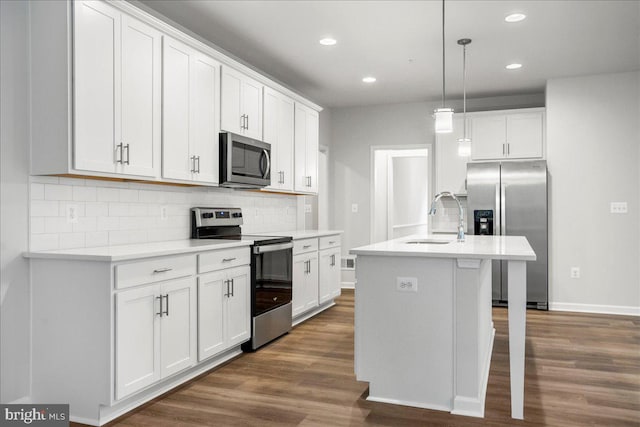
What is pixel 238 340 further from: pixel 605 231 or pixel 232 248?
pixel 605 231

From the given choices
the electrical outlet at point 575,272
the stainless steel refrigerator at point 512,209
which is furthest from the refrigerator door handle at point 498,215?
Result: the electrical outlet at point 575,272

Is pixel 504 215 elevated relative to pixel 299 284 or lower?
elevated

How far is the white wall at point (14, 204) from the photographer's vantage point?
102 inches

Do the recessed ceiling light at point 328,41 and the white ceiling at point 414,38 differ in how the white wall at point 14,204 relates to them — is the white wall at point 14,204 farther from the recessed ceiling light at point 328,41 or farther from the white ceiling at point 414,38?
the recessed ceiling light at point 328,41

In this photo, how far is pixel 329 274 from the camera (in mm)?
5590

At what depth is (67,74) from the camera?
104 inches

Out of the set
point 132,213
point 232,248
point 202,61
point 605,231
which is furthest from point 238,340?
point 605,231

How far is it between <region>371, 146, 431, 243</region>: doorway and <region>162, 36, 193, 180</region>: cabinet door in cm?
399

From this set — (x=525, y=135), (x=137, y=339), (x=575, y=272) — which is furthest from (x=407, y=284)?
(x=525, y=135)

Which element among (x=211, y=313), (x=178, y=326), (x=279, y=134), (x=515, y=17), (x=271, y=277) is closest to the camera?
(x=178, y=326)

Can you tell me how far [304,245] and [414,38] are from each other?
7.12ft

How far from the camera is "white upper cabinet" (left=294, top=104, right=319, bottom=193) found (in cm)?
545

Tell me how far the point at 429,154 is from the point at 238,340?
420 cm

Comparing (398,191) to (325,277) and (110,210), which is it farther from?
(110,210)
